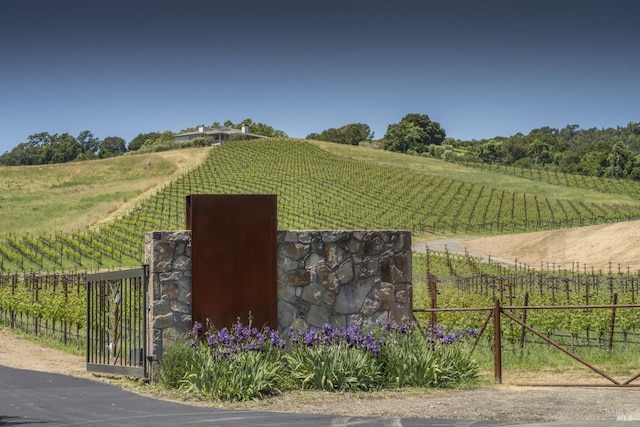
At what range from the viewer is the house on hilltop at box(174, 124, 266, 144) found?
144 metres

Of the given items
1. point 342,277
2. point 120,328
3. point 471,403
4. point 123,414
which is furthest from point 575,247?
point 123,414

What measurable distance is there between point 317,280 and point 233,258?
1.37 m

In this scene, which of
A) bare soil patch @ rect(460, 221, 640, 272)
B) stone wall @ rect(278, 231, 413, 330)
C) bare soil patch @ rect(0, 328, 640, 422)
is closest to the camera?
bare soil patch @ rect(0, 328, 640, 422)

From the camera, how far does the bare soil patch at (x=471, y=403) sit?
30.2 ft

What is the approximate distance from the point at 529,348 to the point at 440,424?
7.99 meters

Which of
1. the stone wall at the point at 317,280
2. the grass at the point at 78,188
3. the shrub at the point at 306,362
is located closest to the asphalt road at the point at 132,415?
the shrub at the point at 306,362

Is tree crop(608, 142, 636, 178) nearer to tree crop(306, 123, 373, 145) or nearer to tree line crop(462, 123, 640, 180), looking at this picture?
tree line crop(462, 123, 640, 180)

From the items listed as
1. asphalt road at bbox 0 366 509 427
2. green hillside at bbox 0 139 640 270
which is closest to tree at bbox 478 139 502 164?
green hillside at bbox 0 139 640 270

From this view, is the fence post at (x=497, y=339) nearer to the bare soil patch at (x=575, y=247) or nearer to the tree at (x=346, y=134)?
the bare soil patch at (x=575, y=247)

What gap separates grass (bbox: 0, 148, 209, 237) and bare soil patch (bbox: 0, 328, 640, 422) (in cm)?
5353

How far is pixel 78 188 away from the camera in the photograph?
3450 inches

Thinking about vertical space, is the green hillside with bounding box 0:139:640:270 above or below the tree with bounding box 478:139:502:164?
below

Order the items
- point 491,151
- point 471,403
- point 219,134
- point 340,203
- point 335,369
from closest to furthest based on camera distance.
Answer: point 471,403
point 335,369
point 340,203
point 491,151
point 219,134

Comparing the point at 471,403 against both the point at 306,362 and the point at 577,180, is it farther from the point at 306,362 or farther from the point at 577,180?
the point at 577,180
